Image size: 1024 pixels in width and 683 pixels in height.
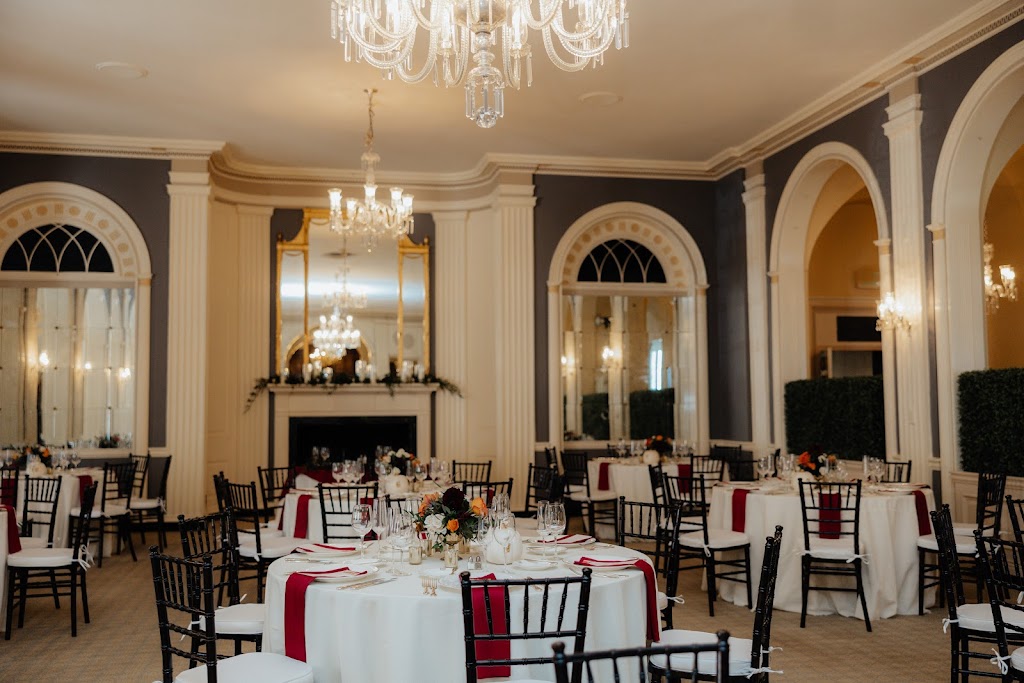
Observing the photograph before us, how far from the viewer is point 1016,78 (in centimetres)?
741

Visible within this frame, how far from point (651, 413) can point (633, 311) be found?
1347 mm

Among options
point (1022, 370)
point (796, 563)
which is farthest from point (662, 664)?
point (1022, 370)

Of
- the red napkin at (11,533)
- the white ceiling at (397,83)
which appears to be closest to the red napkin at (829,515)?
the white ceiling at (397,83)

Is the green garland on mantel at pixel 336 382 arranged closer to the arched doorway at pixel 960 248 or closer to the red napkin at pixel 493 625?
A: the arched doorway at pixel 960 248

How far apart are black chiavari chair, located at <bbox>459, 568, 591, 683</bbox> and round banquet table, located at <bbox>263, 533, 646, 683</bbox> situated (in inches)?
1.5

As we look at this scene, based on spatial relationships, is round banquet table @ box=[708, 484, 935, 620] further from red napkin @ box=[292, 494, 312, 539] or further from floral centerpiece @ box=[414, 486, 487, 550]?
red napkin @ box=[292, 494, 312, 539]

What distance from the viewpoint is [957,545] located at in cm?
673

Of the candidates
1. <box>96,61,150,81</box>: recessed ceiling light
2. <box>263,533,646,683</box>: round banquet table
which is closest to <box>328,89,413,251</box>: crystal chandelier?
<box>96,61,150,81</box>: recessed ceiling light

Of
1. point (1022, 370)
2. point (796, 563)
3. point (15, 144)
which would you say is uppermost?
point (15, 144)

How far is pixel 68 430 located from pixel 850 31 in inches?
366

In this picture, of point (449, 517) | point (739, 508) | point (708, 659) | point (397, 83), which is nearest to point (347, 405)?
point (397, 83)

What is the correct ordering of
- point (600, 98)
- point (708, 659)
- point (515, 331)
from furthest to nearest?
point (515, 331) → point (600, 98) → point (708, 659)

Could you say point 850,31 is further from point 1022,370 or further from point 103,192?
point 103,192

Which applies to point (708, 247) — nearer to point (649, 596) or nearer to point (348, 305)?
point (348, 305)
